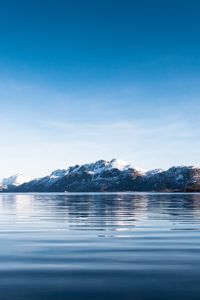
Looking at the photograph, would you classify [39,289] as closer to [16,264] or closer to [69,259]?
[16,264]

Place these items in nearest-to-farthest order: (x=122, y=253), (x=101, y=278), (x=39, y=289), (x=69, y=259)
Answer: (x=39, y=289)
(x=101, y=278)
(x=69, y=259)
(x=122, y=253)

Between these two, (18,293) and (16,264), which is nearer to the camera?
(18,293)

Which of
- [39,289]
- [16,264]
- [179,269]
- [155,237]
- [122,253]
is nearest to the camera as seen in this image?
[39,289]

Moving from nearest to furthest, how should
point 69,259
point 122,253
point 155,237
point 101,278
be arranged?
point 101,278 → point 69,259 → point 122,253 → point 155,237

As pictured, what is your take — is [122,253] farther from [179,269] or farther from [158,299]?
[158,299]

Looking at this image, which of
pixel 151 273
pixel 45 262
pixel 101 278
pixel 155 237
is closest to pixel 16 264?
pixel 45 262

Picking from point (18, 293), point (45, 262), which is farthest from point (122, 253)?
point (18, 293)

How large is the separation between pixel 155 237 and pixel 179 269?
1186 cm

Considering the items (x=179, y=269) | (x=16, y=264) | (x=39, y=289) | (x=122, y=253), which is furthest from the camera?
(x=122, y=253)

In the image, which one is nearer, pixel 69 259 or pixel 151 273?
pixel 151 273

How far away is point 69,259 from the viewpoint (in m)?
18.8

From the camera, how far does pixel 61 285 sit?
43.9 ft

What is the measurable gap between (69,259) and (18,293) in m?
6.65

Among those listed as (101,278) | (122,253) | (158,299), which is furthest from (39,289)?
(122,253)
